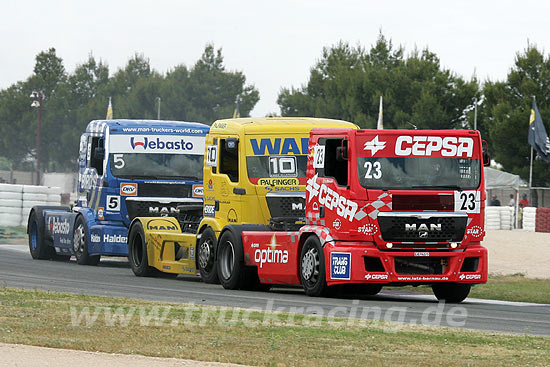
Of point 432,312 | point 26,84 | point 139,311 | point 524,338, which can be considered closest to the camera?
point 524,338

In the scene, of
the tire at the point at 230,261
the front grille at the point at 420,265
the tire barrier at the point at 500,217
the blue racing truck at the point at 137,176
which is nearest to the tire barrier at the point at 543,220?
the tire barrier at the point at 500,217

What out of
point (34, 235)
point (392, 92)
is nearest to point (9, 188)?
point (34, 235)

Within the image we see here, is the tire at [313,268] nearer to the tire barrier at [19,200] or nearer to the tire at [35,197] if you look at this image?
the tire barrier at [19,200]

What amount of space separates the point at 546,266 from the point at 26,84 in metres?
90.5

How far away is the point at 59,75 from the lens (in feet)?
375

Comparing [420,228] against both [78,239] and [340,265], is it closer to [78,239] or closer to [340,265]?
[340,265]

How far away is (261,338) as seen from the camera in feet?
35.9

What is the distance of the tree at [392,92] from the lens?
251ft

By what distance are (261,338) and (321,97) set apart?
85645 mm

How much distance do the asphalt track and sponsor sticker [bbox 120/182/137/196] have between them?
71.0 inches

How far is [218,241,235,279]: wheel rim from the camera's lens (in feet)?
61.7

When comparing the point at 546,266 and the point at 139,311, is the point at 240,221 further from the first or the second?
the point at 546,266

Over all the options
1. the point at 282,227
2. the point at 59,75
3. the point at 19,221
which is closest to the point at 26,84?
the point at 59,75

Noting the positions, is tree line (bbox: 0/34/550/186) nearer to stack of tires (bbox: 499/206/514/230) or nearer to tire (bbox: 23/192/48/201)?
stack of tires (bbox: 499/206/514/230)
